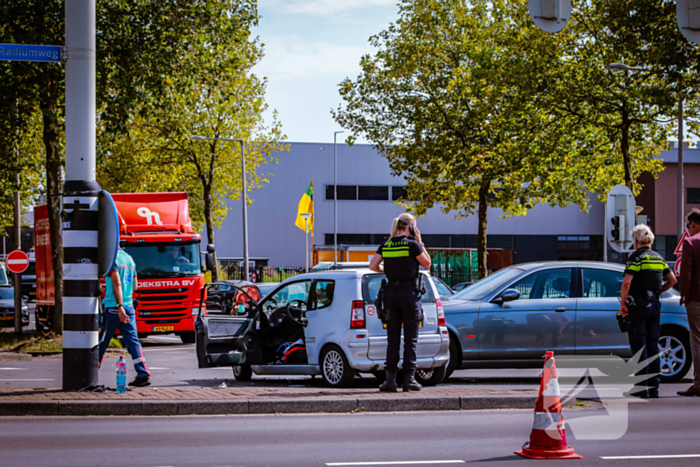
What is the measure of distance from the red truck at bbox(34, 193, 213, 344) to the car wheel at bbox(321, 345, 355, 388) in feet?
32.0

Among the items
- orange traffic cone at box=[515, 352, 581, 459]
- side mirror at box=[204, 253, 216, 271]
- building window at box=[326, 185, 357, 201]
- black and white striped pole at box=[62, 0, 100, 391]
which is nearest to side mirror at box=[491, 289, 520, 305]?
orange traffic cone at box=[515, 352, 581, 459]

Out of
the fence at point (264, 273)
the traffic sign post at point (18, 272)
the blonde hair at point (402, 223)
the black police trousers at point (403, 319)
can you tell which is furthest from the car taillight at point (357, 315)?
the fence at point (264, 273)

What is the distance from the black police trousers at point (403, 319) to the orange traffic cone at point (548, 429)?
293cm

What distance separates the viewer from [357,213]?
56188 millimetres

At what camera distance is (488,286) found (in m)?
11.6

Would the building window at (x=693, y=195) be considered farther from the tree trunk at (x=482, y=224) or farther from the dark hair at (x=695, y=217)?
the dark hair at (x=695, y=217)

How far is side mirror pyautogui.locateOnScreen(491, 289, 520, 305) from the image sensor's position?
11.1 meters

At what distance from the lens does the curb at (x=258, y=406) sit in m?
8.20

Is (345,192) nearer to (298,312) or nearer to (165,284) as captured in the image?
(165,284)

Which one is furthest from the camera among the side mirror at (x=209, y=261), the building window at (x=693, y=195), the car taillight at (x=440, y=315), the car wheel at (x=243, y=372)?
the building window at (x=693, y=195)

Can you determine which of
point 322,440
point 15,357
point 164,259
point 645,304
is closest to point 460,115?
point 164,259

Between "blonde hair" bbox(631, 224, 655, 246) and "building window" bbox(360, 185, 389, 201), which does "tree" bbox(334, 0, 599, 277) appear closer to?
"blonde hair" bbox(631, 224, 655, 246)

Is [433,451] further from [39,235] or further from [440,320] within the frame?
[39,235]

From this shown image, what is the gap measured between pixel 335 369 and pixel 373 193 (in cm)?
4678
